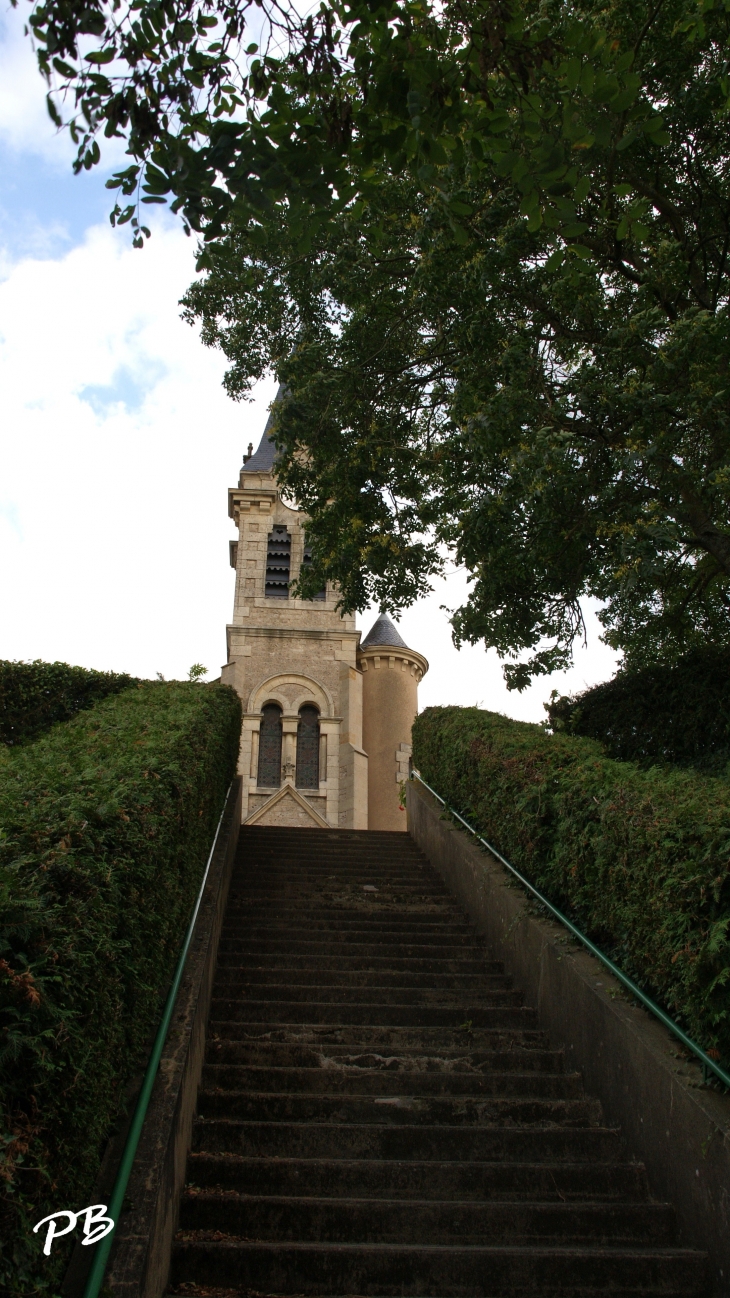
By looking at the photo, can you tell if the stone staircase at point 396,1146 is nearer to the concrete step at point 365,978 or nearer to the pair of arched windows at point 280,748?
the concrete step at point 365,978

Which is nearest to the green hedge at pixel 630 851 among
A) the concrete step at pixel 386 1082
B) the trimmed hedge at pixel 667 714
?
the concrete step at pixel 386 1082

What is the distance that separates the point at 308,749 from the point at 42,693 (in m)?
12.2

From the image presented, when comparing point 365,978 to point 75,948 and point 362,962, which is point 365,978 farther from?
point 75,948

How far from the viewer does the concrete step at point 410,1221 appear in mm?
4516

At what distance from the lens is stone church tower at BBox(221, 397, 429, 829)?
78.7ft

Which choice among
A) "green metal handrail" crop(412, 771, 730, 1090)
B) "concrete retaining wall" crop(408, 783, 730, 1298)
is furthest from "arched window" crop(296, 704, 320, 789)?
"concrete retaining wall" crop(408, 783, 730, 1298)

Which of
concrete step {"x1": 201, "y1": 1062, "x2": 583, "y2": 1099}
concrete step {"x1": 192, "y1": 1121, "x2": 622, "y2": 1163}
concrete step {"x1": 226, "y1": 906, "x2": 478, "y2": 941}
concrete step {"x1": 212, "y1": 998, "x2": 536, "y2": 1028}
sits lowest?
concrete step {"x1": 192, "y1": 1121, "x2": 622, "y2": 1163}

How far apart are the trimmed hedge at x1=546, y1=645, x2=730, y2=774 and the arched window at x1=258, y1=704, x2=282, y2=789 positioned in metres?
13.3

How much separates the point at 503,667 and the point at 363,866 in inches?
121

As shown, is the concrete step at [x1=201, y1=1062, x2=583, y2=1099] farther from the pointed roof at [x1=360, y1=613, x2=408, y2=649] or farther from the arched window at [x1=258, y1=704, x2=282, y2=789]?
the pointed roof at [x1=360, y1=613, x2=408, y2=649]

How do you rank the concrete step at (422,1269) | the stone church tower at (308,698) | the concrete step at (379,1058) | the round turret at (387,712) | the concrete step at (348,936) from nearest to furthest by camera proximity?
the concrete step at (422,1269) → the concrete step at (379,1058) → the concrete step at (348,936) → the stone church tower at (308,698) → the round turret at (387,712)

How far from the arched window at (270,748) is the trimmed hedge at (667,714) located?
13.3 meters

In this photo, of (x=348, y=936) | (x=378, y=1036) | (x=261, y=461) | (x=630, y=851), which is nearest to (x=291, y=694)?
(x=261, y=461)

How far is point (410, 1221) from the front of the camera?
456 centimetres
